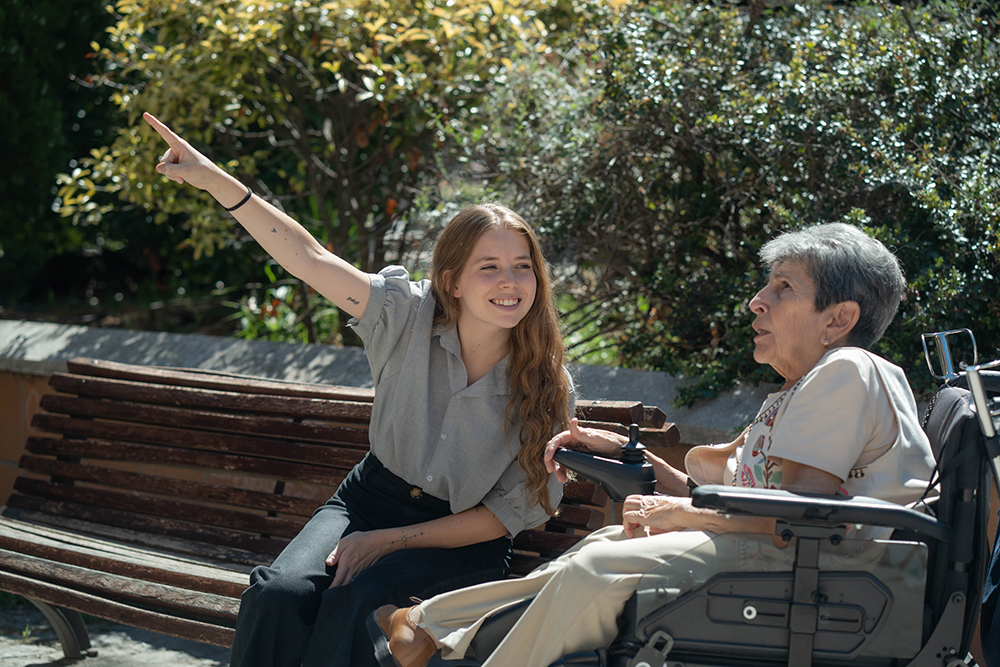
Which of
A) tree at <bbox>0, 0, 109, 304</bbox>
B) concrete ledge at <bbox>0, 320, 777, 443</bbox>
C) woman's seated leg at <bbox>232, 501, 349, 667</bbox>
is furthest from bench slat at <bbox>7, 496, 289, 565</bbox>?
tree at <bbox>0, 0, 109, 304</bbox>

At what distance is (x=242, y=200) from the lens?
255 centimetres

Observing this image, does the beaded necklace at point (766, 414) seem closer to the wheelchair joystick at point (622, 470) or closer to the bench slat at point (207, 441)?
the wheelchair joystick at point (622, 470)

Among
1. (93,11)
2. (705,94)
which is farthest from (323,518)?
(93,11)

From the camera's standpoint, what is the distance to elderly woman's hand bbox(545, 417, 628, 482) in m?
2.44

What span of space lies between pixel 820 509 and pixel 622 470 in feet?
1.98

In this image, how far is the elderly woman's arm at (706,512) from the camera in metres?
2.00

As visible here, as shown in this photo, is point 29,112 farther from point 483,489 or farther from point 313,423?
point 483,489

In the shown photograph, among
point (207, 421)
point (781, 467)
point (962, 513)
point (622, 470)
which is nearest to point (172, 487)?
point (207, 421)

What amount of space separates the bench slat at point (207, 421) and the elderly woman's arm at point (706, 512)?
1.25 m

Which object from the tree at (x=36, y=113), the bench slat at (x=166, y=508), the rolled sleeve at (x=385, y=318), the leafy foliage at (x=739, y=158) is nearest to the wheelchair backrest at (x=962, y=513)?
the leafy foliage at (x=739, y=158)

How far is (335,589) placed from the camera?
238 cm

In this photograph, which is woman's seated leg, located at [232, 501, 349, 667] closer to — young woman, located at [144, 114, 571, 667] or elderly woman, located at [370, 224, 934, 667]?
young woman, located at [144, 114, 571, 667]

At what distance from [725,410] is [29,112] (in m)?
5.24

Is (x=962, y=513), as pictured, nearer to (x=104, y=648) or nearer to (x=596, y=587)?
(x=596, y=587)
